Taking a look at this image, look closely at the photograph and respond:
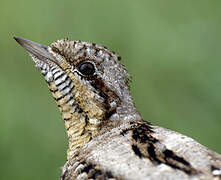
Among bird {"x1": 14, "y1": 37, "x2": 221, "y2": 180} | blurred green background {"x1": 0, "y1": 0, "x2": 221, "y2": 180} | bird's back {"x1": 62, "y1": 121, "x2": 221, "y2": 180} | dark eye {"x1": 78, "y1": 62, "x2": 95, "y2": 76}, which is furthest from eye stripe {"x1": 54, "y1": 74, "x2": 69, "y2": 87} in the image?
blurred green background {"x1": 0, "y1": 0, "x2": 221, "y2": 180}

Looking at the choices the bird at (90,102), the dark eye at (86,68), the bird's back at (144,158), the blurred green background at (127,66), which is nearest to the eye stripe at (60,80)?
the bird at (90,102)

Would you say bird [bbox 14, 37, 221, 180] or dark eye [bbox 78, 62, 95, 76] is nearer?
bird [bbox 14, 37, 221, 180]

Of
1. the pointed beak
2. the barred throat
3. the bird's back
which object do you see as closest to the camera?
the bird's back

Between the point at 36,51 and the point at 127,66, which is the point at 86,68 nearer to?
the point at 36,51

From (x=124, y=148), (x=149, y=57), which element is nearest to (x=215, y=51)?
(x=149, y=57)

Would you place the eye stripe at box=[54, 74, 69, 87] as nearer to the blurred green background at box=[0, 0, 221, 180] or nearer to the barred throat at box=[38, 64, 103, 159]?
the barred throat at box=[38, 64, 103, 159]

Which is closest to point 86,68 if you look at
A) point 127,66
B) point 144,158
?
point 144,158

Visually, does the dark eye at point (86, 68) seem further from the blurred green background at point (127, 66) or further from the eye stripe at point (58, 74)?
the blurred green background at point (127, 66)
